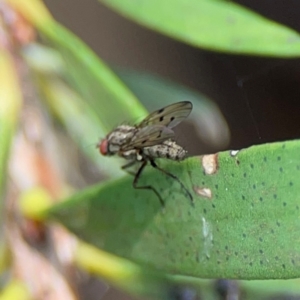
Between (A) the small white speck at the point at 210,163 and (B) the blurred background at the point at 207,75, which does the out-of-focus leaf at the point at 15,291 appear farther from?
(A) the small white speck at the point at 210,163

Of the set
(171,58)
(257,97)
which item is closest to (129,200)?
(257,97)

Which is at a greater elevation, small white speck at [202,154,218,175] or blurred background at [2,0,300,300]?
small white speck at [202,154,218,175]

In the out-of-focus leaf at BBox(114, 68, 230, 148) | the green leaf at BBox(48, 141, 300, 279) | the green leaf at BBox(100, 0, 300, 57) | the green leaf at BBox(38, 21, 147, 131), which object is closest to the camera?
the green leaf at BBox(48, 141, 300, 279)

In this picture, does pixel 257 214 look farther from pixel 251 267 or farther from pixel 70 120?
pixel 70 120

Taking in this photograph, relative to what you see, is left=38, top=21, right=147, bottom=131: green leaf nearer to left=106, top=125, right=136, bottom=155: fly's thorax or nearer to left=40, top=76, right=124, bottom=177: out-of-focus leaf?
left=106, top=125, right=136, bottom=155: fly's thorax

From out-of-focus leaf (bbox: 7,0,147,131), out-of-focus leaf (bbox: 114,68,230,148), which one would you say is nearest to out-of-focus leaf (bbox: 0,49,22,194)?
out-of-focus leaf (bbox: 7,0,147,131)

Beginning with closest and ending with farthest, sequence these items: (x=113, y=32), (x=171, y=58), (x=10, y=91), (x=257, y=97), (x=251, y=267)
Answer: (x=251, y=267), (x=10, y=91), (x=257, y=97), (x=171, y=58), (x=113, y=32)

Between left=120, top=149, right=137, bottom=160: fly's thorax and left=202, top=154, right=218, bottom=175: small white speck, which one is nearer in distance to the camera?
left=202, top=154, right=218, bottom=175: small white speck

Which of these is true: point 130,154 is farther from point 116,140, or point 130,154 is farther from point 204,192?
point 204,192

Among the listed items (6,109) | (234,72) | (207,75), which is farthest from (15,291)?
(207,75)
